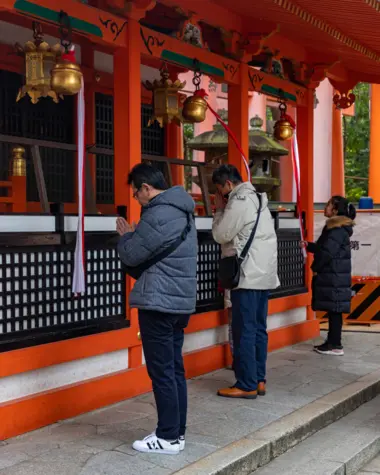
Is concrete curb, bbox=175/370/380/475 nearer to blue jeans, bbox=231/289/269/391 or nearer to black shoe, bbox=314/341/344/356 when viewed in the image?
blue jeans, bbox=231/289/269/391

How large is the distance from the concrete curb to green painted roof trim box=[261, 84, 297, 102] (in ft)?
12.3

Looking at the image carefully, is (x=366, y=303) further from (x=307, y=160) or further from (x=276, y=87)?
(x=276, y=87)

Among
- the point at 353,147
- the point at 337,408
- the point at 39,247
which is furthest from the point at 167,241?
the point at 353,147

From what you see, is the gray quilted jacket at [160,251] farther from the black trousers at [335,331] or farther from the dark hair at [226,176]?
the black trousers at [335,331]

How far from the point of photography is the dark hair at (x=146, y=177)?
16.5 feet

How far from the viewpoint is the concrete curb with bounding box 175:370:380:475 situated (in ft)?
16.4

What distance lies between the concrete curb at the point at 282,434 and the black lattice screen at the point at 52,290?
1648 mm

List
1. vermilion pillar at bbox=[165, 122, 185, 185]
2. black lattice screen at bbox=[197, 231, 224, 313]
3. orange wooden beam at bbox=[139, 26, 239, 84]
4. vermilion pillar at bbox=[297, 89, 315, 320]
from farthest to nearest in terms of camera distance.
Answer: vermilion pillar at bbox=[165, 122, 185, 185] → vermilion pillar at bbox=[297, 89, 315, 320] → black lattice screen at bbox=[197, 231, 224, 313] → orange wooden beam at bbox=[139, 26, 239, 84]

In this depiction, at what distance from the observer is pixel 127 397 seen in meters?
6.71

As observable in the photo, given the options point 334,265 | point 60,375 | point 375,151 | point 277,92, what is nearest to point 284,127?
point 277,92

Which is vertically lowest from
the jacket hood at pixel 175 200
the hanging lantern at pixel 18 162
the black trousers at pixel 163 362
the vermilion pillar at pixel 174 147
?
the black trousers at pixel 163 362

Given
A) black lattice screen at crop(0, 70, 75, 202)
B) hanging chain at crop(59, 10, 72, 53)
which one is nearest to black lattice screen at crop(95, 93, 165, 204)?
black lattice screen at crop(0, 70, 75, 202)

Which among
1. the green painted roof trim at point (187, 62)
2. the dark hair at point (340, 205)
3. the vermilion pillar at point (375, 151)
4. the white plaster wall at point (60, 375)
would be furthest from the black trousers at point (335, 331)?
the vermilion pillar at point (375, 151)

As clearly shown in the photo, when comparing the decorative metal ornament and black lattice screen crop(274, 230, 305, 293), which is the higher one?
the decorative metal ornament
